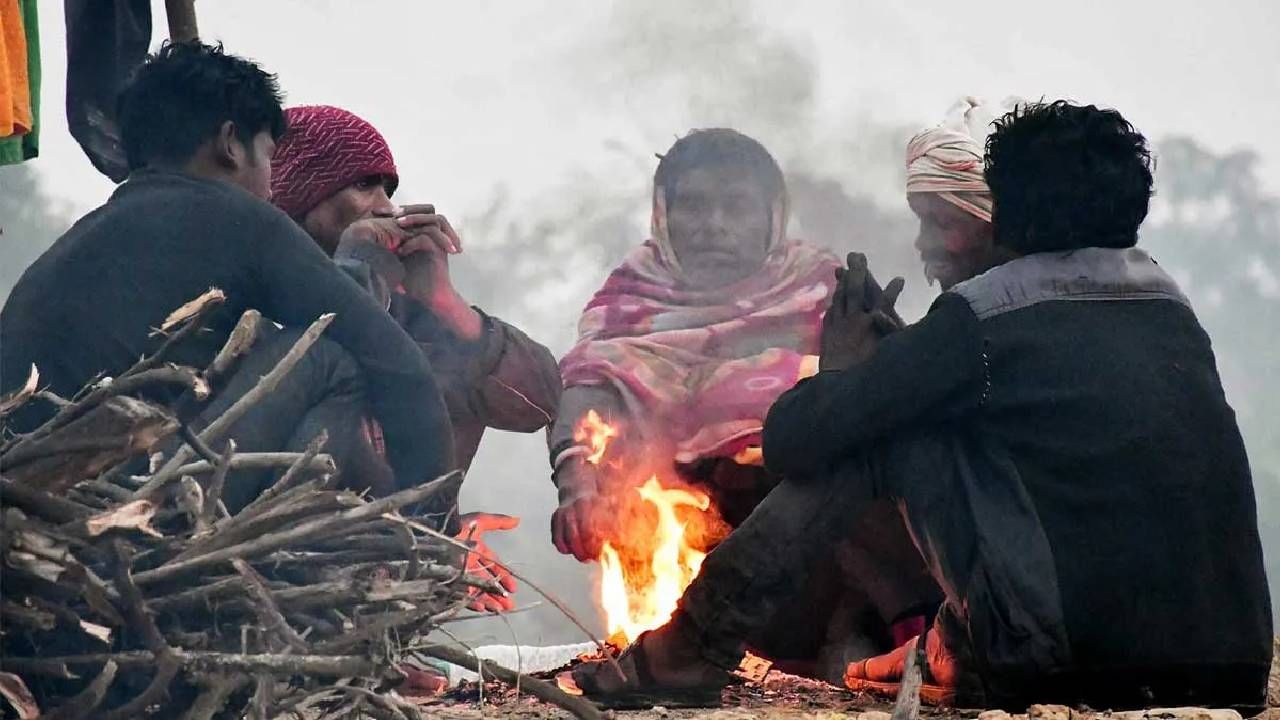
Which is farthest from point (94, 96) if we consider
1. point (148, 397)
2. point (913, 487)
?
point (913, 487)

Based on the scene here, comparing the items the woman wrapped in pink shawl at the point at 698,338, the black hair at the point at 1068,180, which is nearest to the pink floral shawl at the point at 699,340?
the woman wrapped in pink shawl at the point at 698,338

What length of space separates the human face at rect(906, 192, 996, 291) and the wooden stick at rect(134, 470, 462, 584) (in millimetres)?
2773

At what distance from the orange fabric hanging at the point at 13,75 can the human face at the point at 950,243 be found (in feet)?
9.55

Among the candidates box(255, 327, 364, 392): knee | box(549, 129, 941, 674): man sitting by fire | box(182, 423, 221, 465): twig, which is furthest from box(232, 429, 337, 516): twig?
box(549, 129, 941, 674): man sitting by fire

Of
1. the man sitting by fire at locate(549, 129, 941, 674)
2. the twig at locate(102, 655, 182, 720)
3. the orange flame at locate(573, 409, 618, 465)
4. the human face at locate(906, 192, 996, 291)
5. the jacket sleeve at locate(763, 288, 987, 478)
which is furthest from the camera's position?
the orange flame at locate(573, 409, 618, 465)

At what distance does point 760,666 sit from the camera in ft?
18.8

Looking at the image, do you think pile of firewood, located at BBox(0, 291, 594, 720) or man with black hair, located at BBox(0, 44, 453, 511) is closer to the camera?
pile of firewood, located at BBox(0, 291, 594, 720)

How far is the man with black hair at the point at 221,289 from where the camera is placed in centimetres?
413

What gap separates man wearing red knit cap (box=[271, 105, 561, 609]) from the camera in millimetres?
6145

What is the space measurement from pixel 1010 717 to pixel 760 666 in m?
1.99

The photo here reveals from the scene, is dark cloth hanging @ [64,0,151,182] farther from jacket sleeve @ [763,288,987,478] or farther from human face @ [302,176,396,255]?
jacket sleeve @ [763,288,987,478]

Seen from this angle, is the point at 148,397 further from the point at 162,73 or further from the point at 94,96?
the point at 94,96

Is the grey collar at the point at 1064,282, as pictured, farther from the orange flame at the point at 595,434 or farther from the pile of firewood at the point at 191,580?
the orange flame at the point at 595,434

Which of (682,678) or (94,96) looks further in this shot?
(94,96)
